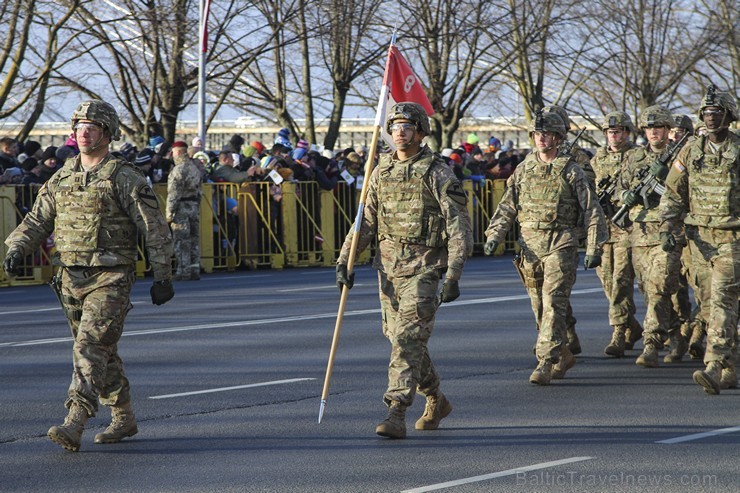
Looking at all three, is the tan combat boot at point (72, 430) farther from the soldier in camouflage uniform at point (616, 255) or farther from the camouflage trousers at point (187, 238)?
the camouflage trousers at point (187, 238)

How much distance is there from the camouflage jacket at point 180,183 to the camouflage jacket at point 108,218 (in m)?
11.8

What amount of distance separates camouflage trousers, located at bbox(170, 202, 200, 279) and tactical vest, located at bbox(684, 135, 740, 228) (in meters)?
11.2

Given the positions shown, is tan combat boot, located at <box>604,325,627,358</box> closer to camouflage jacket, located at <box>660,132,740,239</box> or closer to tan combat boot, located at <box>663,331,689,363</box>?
tan combat boot, located at <box>663,331,689,363</box>

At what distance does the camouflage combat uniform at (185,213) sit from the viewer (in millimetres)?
20000

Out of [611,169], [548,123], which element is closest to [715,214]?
[548,123]

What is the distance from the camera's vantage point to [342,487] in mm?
6809

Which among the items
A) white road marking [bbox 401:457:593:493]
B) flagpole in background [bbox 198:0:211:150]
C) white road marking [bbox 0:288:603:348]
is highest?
flagpole in background [bbox 198:0:211:150]

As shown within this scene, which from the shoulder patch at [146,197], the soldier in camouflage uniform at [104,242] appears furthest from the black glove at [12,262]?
the shoulder patch at [146,197]

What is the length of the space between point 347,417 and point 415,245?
1.28 metres

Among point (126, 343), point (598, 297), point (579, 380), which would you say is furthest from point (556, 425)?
point (598, 297)

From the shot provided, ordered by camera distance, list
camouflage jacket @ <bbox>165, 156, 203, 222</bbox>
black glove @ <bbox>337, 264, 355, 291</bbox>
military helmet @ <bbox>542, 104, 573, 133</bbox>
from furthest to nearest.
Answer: camouflage jacket @ <bbox>165, 156, 203, 222</bbox> → military helmet @ <bbox>542, 104, 573, 133</bbox> → black glove @ <bbox>337, 264, 355, 291</bbox>

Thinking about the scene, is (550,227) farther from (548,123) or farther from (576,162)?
(548,123)

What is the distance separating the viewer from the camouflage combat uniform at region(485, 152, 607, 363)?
10352 millimetres

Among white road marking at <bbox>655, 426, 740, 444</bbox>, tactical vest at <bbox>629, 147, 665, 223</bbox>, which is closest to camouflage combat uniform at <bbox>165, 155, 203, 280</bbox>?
tactical vest at <bbox>629, 147, 665, 223</bbox>
